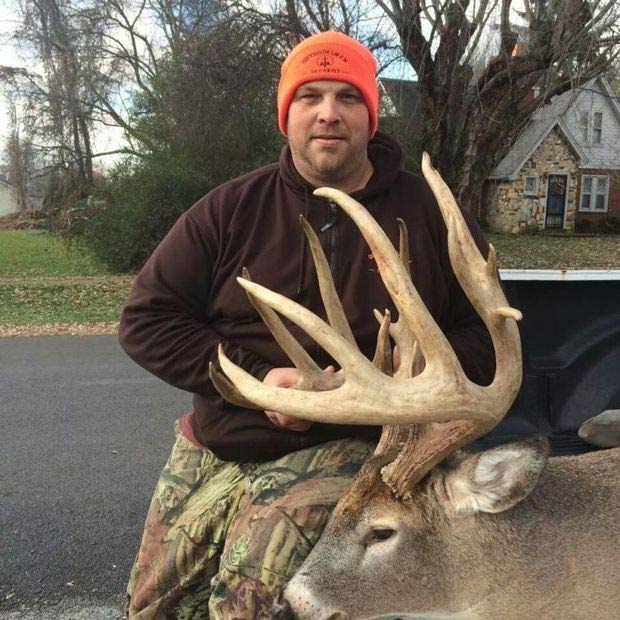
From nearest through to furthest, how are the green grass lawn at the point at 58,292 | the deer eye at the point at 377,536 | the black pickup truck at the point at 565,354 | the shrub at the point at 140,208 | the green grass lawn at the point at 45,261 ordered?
1. the deer eye at the point at 377,536
2. the black pickup truck at the point at 565,354
3. the green grass lawn at the point at 58,292
4. the shrub at the point at 140,208
5. the green grass lawn at the point at 45,261

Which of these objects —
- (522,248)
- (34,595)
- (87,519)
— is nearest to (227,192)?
(34,595)

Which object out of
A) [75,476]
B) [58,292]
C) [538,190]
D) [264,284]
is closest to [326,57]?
[264,284]

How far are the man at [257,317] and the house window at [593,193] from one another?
3582cm

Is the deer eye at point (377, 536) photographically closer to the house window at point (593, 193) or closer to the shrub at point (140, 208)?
the shrub at point (140, 208)

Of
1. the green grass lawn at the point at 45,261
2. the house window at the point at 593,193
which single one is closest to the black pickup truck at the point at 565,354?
the green grass lawn at the point at 45,261

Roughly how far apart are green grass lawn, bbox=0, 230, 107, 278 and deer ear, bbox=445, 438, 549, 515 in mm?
18499

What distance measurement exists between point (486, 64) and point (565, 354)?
15.0 metres

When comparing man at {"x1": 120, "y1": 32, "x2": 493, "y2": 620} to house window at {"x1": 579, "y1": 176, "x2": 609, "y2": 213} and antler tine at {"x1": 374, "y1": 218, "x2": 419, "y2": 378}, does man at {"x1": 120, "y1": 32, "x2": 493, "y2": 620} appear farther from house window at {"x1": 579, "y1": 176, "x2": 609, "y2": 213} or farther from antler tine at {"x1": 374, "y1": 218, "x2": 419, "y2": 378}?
house window at {"x1": 579, "y1": 176, "x2": 609, "y2": 213}

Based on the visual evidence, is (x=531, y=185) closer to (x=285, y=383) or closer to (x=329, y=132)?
(x=329, y=132)

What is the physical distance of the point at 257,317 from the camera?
2.71 m

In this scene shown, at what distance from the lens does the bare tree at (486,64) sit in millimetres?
14859

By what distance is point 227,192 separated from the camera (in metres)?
2.84

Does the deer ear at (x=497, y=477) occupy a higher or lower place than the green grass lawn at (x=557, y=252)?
higher

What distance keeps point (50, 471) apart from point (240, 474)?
3108mm
